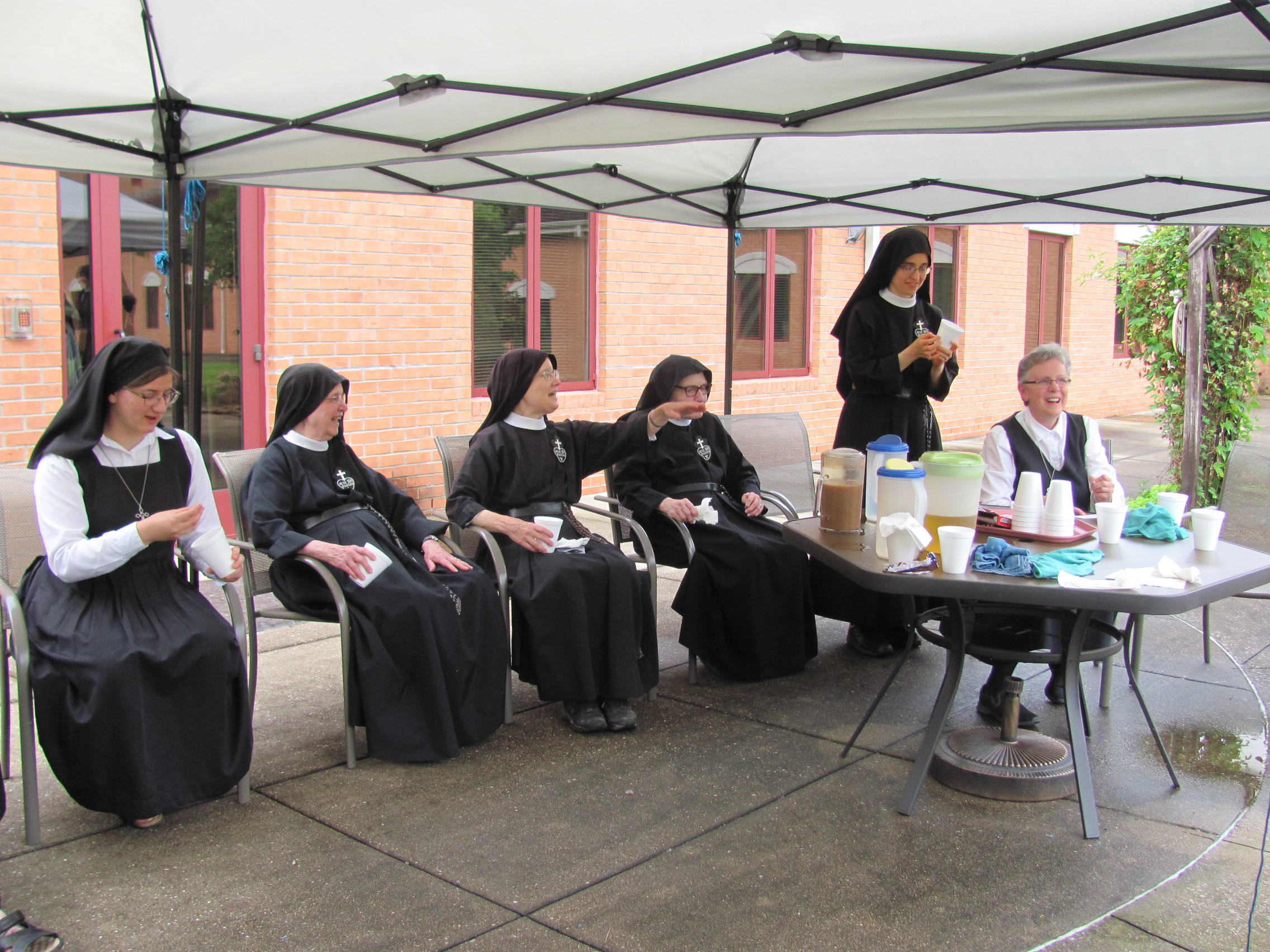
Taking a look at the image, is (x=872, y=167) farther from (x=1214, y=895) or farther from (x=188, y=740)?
(x=188, y=740)

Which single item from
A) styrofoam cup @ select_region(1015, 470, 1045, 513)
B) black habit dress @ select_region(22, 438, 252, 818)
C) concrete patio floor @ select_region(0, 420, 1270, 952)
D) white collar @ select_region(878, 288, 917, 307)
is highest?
white collar @ select_region(878, 288, 917, 307)

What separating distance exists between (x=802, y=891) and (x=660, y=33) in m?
2.45

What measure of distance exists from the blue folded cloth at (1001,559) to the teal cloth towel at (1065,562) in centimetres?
3

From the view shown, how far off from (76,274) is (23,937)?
444 centimetres

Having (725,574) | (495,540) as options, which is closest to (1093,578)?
(725,574)

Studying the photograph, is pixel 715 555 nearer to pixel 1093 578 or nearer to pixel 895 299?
pixel 895 299

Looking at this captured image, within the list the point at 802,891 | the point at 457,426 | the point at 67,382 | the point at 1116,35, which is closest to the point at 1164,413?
the point at 457,426

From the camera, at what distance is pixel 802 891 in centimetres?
287

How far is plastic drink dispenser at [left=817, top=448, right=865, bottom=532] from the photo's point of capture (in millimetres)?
3738

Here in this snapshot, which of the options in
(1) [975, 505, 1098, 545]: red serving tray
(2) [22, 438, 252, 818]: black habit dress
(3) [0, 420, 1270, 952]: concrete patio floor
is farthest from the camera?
(1) [975, 505, 1098, 545]: red serving tray

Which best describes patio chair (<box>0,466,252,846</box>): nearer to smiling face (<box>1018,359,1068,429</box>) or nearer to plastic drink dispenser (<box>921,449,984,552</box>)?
plastic drink dispenser (<box>921,449,984,552</box>)

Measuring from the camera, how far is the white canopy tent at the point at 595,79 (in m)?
3.02

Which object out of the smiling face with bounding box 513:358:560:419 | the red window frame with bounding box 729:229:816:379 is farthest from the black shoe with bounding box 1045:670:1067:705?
the red window frame with bounding box 729:229:816:379

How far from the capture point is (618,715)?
4.02m
